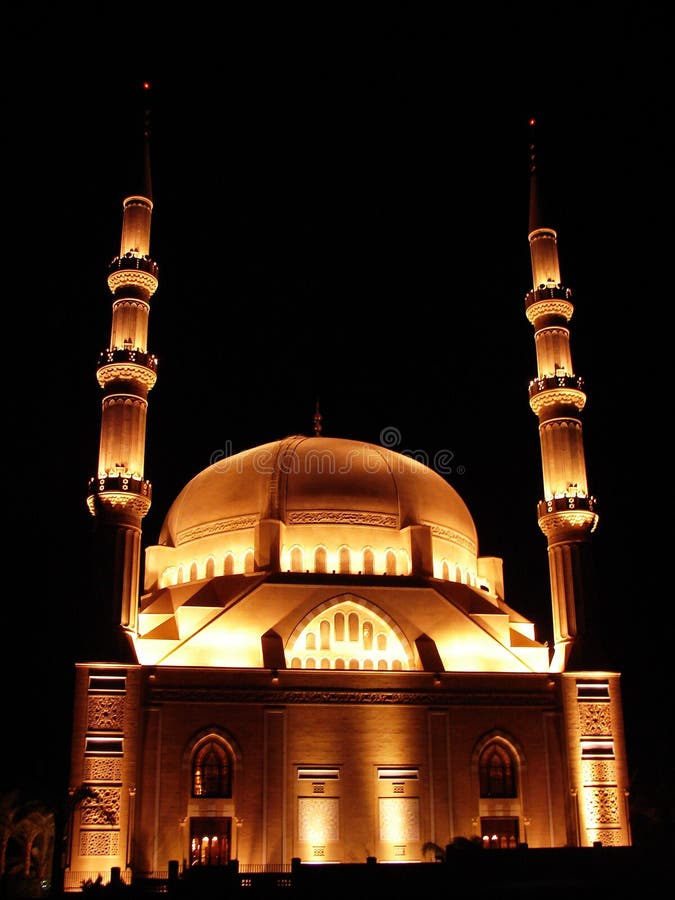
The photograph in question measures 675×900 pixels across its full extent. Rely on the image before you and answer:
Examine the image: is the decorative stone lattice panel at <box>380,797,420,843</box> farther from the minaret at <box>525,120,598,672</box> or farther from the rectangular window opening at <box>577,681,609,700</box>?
the minaret at <box>525,120,598,672</box>

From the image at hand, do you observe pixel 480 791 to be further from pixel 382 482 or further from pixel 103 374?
pixel 103 374

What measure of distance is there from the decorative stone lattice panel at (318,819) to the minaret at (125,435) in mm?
6311

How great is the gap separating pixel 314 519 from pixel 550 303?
11.1 metres

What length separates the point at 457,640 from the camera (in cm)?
3444

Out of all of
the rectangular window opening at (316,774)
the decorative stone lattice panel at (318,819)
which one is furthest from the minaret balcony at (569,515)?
the decorative stone lattice panel at (318,819)

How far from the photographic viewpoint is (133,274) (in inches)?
1454

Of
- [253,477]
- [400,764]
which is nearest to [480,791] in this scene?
[400,764]

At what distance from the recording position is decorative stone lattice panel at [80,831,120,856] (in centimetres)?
2839

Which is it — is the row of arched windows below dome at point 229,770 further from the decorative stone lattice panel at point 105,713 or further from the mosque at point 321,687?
the decorative stone lattice panel at point 105,713

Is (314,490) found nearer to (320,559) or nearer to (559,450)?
(320,559)

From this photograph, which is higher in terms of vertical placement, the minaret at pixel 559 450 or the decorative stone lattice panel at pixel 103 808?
the minaret at pixel 559 450

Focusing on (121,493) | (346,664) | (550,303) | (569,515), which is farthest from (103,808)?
(550,303)

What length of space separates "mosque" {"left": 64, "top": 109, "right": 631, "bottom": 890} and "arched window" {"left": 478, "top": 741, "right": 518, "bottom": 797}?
0.04m

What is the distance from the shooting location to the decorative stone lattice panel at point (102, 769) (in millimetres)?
29141
